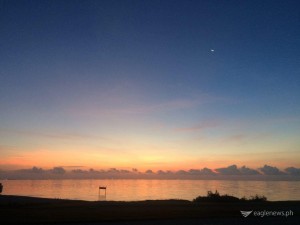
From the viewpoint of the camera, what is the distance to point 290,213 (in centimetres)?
2267

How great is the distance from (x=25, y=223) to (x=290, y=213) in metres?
17.6

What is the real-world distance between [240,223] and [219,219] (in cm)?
201

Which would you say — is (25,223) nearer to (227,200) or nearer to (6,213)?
(6,213)

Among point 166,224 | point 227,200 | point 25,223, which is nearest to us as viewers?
point 25,223

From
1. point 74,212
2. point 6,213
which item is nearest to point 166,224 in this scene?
point 74,212

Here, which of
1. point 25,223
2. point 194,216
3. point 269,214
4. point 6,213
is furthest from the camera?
point 269,214

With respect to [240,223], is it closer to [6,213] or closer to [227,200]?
[6,213]

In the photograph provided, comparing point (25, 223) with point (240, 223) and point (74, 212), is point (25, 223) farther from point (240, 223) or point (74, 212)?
point (240, 223)

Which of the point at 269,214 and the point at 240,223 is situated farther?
the point at 269,214

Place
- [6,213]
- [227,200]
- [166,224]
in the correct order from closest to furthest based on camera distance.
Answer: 1. [166,224]
2. [6,213]
3. [227,200]

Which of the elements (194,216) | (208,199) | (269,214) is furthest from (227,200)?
(194,216)

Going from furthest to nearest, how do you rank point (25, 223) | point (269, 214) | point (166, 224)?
point (269, 214) < point (166, 224) < point (25, 223)

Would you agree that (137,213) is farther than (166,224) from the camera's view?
Yes

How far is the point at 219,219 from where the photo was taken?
1966 cm
